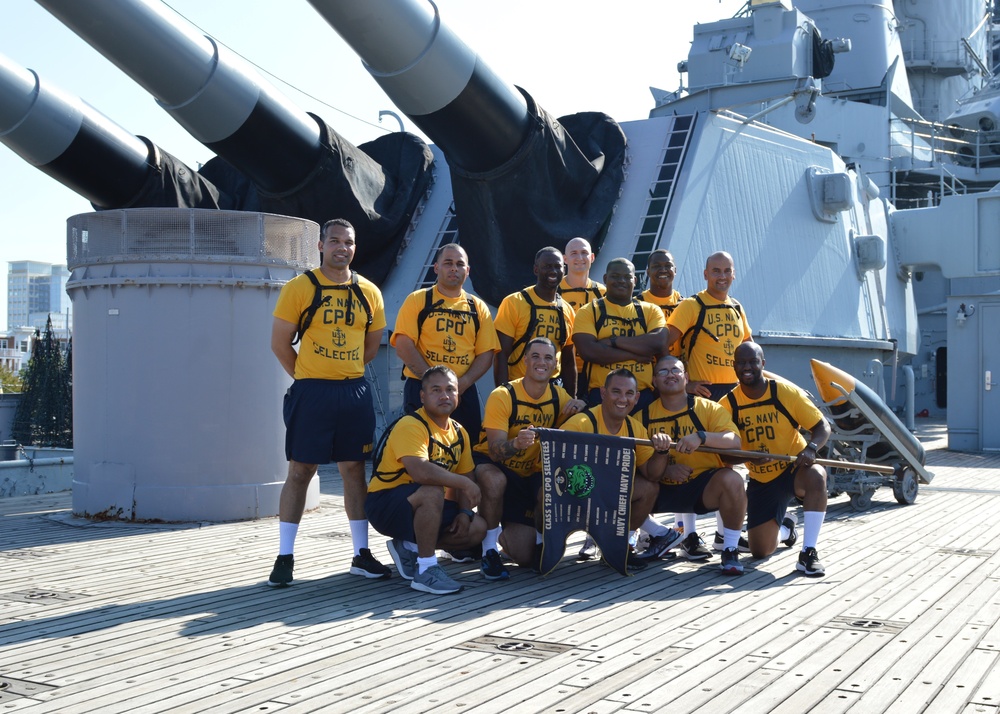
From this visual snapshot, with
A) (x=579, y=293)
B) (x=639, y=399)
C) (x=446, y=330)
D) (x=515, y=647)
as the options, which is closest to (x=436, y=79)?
(x=579, y=293)

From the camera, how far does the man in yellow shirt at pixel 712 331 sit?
6066mm

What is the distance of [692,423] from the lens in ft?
18.0

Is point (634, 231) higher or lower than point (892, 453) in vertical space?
higher

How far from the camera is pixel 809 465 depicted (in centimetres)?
557

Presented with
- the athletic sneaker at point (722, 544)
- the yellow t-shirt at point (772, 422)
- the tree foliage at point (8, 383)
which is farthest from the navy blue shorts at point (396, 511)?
the tree foliage at point (8, 383)

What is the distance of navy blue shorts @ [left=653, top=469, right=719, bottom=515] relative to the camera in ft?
18.3

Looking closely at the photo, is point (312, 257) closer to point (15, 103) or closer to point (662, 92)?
point (15, 103)

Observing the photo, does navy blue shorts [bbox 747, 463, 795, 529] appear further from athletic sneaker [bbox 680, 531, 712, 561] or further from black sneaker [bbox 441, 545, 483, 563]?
black sneaker [bbox 441, 545, 483, 563]

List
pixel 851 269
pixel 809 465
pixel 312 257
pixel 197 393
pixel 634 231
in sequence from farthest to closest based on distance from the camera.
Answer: pixel 851 269 < pixel 634 231 < pixel 312 257 < pixel 197 393 < pixel 809 465

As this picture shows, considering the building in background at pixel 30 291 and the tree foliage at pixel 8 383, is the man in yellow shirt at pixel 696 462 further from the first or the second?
the building in background at pixel 30 291

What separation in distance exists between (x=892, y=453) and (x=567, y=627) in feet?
15.8

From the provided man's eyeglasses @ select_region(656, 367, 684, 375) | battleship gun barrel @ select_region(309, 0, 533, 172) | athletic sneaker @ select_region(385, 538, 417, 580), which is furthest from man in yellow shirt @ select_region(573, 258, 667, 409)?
battleship gun barrel @ select_region(309, 0, 533, 172)

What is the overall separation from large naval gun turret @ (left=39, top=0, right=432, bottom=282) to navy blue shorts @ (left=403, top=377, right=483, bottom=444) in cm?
376

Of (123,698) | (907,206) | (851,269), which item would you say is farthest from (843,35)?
(123,698)
